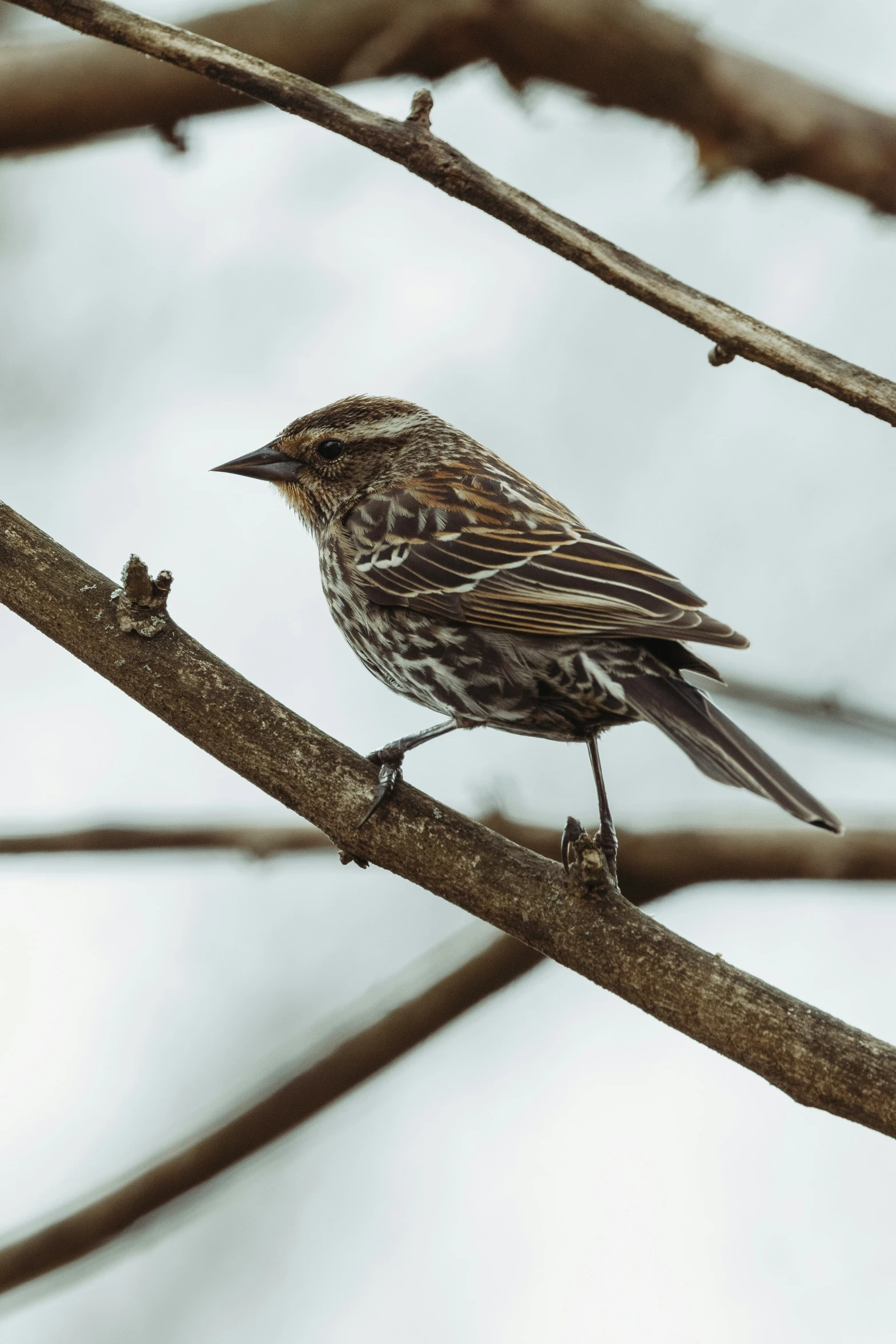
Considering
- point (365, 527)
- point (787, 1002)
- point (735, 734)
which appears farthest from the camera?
point (365, 527)

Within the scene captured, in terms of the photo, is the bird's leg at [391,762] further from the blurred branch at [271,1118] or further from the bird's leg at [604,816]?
the blurred branch at [271,1118]

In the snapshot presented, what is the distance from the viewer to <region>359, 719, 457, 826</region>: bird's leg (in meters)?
3.05

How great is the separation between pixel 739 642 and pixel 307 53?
291cm

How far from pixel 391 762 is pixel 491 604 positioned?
66cm

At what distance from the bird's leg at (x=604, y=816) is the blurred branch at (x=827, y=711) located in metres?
0.70

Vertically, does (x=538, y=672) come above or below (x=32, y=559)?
above

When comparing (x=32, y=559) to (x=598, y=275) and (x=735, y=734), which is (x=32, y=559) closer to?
(x=598, y=275)

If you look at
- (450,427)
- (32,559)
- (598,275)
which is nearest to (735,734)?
(598,275)

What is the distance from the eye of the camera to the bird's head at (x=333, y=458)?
4.76 metres

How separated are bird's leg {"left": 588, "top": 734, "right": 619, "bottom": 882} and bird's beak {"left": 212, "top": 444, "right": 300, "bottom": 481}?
161 centimetres

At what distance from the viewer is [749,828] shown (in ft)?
15.1

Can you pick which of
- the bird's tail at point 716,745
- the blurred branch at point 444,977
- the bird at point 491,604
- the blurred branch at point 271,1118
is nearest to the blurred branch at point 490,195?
the bird at point 491,604

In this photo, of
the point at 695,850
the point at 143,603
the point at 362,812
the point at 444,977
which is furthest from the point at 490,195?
the point at 444,977

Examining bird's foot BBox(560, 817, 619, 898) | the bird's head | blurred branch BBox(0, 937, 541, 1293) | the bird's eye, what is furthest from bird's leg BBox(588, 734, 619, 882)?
the bird's eye
